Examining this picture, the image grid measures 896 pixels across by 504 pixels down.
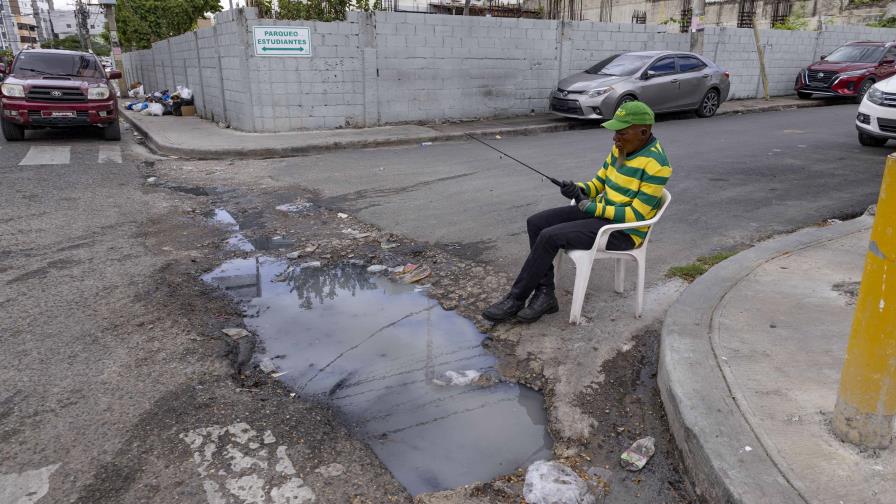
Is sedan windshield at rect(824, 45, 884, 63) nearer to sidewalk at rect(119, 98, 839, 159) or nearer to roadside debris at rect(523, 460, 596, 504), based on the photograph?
sidewalk at rect(119, 98, 839, 159)

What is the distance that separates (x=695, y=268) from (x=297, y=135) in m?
9.46

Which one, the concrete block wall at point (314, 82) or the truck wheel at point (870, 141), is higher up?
the concrete block wall at point (314, 82)

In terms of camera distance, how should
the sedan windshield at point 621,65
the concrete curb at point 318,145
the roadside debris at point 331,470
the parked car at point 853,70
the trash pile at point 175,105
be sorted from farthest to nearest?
the parked car at point 853,70 → the trash pile at point 175,105 → the sedan windshield at point 621,65 → the concrete curb at point 318,145 → the roadside debris at point 331,470

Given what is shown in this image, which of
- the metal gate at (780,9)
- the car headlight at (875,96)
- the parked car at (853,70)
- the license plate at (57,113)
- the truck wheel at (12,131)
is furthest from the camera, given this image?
the metal gate at (780,9)

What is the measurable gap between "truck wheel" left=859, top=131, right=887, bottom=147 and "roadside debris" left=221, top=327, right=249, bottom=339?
10315mm

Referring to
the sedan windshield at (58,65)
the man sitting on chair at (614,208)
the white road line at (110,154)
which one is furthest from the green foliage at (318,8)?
the man sitting on chair at (614,208)

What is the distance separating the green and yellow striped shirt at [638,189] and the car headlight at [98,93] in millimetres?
11201

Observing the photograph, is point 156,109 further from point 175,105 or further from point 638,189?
point 638,189

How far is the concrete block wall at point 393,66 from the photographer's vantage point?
490 inches

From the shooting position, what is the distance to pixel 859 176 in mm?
7895

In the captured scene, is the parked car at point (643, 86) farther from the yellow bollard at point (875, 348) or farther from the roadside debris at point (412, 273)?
the yellow bollard at point (875, 348)

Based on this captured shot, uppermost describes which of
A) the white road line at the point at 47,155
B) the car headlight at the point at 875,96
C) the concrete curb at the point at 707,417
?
the car headlight at the point at 875,96

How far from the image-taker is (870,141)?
10.1 metres

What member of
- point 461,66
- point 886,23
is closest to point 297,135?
point 461,66
